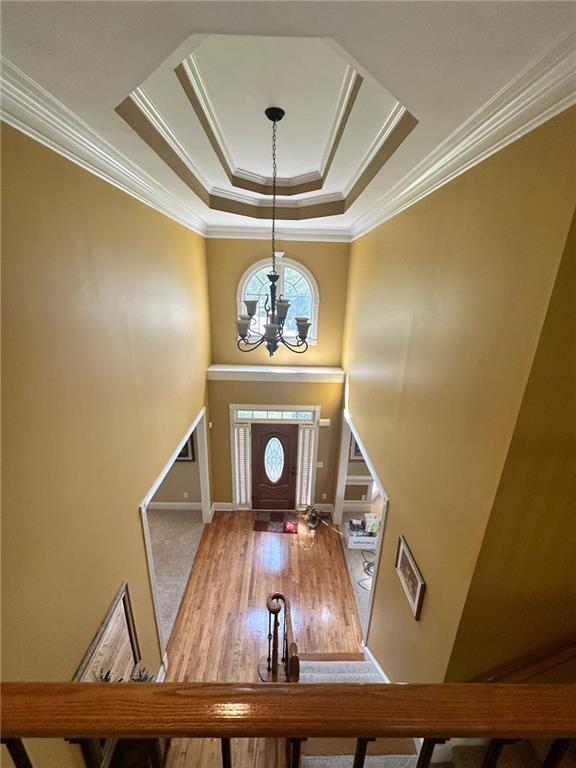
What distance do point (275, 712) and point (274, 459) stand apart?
5.81 m

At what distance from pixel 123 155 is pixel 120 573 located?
3.10 metres

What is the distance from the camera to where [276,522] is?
6387 mm

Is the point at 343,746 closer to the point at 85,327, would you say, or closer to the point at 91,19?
the point at 85,327

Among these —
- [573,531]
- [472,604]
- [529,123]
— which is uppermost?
[529,123]

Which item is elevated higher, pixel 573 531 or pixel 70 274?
pixel 70 274

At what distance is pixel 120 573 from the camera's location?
2.77 metres

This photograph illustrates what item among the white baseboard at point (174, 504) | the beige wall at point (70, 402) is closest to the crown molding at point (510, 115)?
the beige wall at point (70, 402)

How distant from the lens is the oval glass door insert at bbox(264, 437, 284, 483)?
634 cm

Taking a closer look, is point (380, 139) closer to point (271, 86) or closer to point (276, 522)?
point (271, 86)

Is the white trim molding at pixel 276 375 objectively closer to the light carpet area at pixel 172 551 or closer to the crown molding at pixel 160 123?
the light carpet area at pixel 172 551

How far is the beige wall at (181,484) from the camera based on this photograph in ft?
21.0

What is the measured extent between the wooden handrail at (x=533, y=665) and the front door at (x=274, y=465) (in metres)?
4.32

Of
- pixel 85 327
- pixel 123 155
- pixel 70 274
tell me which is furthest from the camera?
pixel 123 155

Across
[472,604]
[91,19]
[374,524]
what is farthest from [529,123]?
[374,524]
